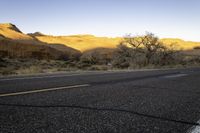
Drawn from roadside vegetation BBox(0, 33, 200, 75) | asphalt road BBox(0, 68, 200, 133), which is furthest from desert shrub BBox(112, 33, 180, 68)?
asphalt road BBox(0, 68, 200, 133)

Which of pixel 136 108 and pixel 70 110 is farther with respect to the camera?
pixel 136 108

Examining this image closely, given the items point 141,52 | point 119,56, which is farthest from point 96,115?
point 141,52

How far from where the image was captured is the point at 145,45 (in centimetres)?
4056

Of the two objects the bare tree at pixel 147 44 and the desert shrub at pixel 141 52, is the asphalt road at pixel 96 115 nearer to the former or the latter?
the desert shrub at pixel 141 52

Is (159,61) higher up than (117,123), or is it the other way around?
(117,123)

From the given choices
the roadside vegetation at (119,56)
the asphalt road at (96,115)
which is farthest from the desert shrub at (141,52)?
the asphalt road at (96,115)

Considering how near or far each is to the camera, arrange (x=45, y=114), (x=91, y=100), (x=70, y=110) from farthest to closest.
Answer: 1. (x=91, y=100)
2. (x=70, y=110)
3. (x=45, y=114)

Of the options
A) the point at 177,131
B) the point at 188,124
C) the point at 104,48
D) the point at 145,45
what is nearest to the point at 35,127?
the point at 177,131

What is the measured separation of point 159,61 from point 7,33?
37.3m

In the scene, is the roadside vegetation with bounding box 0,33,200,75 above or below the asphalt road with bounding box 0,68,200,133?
below

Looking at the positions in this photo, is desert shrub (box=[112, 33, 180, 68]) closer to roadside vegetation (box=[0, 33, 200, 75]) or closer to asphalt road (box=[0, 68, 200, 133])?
roadside vegetation (box=[0, 33, 200, 75])

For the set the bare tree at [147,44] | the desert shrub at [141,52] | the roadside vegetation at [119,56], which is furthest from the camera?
the bare tree at [147,44]

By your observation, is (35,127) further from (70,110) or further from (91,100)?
(91,100)

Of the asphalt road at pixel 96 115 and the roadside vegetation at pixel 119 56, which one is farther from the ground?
the asphalt road at pixel 96 115
